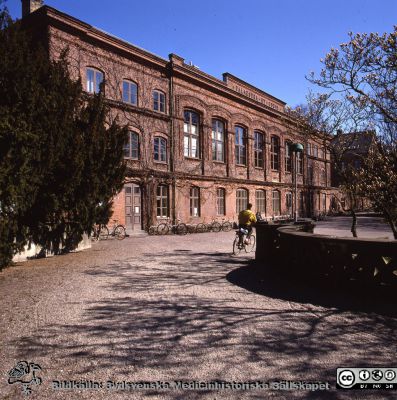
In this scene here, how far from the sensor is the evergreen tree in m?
7.91

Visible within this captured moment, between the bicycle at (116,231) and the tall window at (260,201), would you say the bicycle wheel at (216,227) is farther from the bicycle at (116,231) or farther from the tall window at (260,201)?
the bicycle at (116,231)

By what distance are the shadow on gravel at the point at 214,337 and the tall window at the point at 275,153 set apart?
2430 cm

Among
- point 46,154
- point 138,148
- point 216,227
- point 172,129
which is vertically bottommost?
point 216,227

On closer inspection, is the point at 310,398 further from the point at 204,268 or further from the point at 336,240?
the point at 204,268

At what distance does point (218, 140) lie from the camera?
77.3ft

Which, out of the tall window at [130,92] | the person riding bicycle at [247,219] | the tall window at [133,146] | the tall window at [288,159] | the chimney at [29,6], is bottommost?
the person riding bicycle at [247,219]

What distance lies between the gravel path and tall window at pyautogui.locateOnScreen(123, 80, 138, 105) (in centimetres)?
1283

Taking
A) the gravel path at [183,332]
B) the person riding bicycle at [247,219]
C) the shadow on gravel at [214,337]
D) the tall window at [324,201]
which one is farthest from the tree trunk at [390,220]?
the tall window at [324,201]

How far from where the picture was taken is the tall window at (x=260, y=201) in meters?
27.0

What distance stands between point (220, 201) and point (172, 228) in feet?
17.7

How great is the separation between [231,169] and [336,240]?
18438 millimetres

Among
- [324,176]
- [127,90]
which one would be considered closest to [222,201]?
[127,90]

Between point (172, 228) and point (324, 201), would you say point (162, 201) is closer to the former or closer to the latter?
point (172, 228)

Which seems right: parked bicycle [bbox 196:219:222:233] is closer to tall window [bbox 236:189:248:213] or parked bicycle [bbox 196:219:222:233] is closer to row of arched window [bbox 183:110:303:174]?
tall window [bbox 236:189:248:213]
